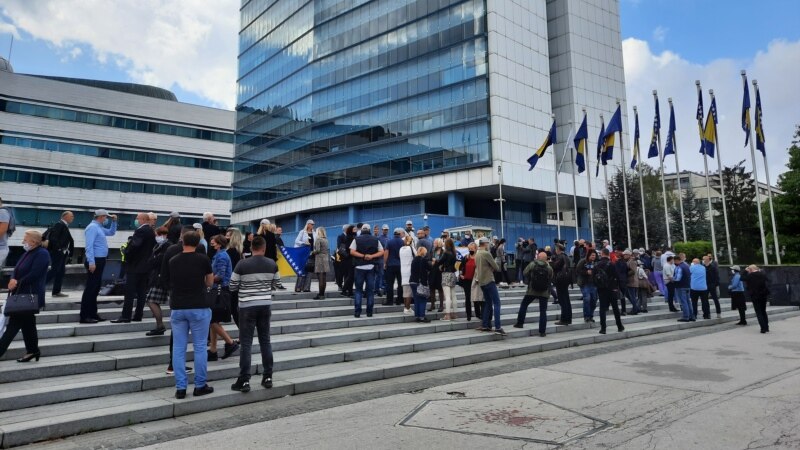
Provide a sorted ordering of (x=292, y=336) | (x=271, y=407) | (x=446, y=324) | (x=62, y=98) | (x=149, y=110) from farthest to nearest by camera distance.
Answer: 1. (x=149, y=110)
2. (x=62, y=98)
3. (x=446, y=324)
4. (x=292, y=336)
5. (x=271, y=407)

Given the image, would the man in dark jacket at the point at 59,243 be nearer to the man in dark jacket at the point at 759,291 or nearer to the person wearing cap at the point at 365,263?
the person wearing cap at the point at 365,263

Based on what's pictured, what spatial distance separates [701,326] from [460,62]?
32.5 metres

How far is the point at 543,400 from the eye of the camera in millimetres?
5980

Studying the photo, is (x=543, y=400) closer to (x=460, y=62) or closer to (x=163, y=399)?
(x=163, y=399)

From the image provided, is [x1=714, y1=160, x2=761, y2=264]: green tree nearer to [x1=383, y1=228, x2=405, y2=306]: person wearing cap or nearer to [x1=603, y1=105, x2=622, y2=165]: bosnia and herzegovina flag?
[x1=603, y1=105, x2=622, y2=165]: bosnia and herzegovina flag

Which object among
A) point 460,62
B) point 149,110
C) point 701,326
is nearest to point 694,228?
point 460,62

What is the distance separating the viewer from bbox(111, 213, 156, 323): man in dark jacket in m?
7.93

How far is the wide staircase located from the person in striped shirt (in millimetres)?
231

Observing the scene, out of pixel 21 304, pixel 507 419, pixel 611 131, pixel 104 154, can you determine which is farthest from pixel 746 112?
pixel 104 154

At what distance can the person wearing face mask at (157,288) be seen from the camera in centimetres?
745

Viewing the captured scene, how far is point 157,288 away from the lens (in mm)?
7441

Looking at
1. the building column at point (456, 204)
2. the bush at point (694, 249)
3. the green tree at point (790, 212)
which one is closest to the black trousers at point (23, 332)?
the bush at point (694, 249)


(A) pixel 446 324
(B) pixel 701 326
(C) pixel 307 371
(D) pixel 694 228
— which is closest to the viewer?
(C) pixel 307 371

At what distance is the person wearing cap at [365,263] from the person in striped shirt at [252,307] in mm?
4198
